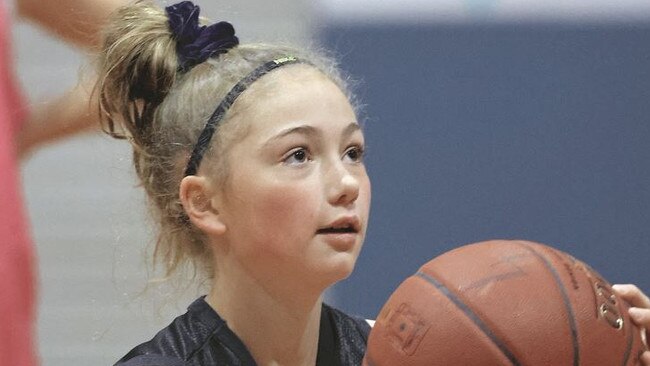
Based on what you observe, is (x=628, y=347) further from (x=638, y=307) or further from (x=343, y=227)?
(x=343, y=227)

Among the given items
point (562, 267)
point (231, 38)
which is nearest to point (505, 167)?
point (231, 38)

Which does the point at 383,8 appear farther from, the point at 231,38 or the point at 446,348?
the point at 446,348

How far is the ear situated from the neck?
7 cm

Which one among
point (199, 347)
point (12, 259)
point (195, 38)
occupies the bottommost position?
point (199, 347)

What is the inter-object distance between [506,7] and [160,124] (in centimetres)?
125

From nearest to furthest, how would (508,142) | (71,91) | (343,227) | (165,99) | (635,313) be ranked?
(635,313) → (343,227) → (165,99) → (71,91) → (508,142)

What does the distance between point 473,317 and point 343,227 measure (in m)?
0.26

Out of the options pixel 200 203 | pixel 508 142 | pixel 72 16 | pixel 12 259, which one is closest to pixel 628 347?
pixel 200 203

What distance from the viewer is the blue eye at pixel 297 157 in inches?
56.8

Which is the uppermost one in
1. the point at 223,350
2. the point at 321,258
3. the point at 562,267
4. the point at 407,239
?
the point at 562,267

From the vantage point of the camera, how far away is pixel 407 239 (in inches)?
104

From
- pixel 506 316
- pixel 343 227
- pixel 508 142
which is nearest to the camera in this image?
→ pixel 506 316

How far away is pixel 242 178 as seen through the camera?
1.46 m

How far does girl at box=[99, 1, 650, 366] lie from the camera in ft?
4.70
